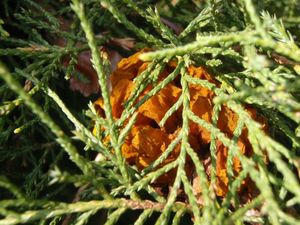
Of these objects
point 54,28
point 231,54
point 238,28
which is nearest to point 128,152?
point 231,54

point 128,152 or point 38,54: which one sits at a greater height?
point 38,54

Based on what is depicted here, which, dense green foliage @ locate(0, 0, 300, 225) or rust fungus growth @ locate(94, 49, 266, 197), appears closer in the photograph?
dense green foliage @ locate(0, 0, 300, 225)

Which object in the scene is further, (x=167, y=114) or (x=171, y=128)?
(x=171, y=128)

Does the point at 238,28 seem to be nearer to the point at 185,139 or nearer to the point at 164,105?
the point at 164,105

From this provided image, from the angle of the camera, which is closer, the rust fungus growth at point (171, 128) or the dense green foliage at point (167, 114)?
the dense green foliage at point (167, 114)
